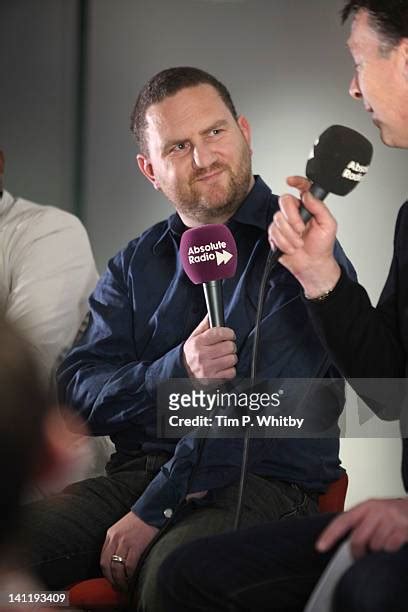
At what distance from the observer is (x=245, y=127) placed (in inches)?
83.0

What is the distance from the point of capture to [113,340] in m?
2.15

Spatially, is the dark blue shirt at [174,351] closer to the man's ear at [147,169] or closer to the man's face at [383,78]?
the man's ear at [147,169]

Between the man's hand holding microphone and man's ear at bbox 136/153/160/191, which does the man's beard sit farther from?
the man's hand holding microphone

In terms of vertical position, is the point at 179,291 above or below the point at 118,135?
below

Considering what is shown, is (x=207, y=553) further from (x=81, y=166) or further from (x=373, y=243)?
(x=81, y=166)

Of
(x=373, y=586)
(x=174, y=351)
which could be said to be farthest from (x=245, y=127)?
(x=373, y=586)

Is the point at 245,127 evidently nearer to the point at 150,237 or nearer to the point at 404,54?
the point at 150,237

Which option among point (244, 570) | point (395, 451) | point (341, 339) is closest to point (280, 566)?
point (244, 570)

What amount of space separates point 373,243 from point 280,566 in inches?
30.3

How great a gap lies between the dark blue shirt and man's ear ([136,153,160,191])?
0.09 m

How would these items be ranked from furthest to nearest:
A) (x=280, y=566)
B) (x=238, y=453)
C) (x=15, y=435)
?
1. (x=238, y=453)
2. (x=280, y=566)
3. (x=15, y=435)

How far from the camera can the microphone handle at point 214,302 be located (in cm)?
183

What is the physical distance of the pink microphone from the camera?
1834mm

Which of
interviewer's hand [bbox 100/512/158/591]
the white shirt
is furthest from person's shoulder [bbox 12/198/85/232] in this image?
interviewer's hand [bbox 100/512/158/591]
